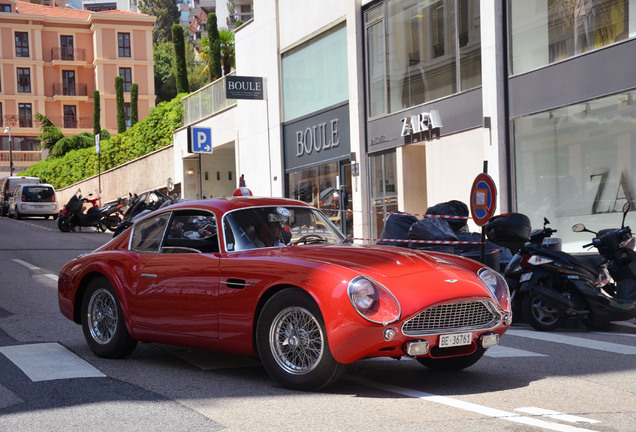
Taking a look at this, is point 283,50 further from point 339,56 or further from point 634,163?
point 634,163

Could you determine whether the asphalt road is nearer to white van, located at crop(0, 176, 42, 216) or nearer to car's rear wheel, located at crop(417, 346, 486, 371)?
car's rear wheel, located at crop(417, 346, 486, 371)

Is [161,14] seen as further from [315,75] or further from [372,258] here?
[372,258]

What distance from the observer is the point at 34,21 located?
3474 inches

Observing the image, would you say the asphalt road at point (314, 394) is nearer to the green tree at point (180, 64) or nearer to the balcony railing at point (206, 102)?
the balcony railing at point (206, 102)

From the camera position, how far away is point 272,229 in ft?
23.6

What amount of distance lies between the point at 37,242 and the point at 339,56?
10.1 metres

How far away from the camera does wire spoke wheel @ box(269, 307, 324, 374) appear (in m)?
6.07

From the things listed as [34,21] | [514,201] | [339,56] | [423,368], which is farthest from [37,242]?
[34,21]

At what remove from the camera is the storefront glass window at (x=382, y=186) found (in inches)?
900

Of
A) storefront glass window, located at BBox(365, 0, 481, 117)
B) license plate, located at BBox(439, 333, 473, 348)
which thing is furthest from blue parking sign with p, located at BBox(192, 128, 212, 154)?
license plate, located at BBox(439, 333, 473, 348)

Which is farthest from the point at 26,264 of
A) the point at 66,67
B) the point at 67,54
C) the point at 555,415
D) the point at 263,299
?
the point at 67,54

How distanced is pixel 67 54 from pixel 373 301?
88996 millimetres

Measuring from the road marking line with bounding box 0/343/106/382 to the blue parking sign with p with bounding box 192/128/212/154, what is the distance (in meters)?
20.7

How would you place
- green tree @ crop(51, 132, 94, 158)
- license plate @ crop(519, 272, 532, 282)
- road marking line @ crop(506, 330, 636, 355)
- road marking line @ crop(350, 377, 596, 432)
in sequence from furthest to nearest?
green tree @ crop(51, 132, 94, 158), license plate @ crop(519, 272, 532, 282), road marking line @ crop(506, 330, 636, 355), road marking line @ crop(350, 377, 596, 432)
